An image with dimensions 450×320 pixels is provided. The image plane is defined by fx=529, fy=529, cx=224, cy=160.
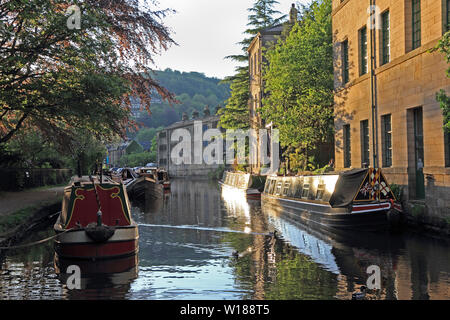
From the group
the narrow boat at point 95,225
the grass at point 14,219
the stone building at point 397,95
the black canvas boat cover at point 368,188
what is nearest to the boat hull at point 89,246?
the narrow boat at point 95,225

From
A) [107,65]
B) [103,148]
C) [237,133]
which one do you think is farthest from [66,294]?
[237,133]

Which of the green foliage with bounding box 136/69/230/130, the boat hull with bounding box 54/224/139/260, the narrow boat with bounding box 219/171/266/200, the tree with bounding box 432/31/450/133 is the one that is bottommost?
the boat hull with bounding box 54/224/139/260

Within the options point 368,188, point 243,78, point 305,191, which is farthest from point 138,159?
point 368,188

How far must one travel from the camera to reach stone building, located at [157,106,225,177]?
106 metres

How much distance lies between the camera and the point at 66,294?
10398mm

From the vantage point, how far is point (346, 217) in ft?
62.4

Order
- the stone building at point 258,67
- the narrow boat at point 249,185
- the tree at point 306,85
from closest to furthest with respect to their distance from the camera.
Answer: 1. the tree at point 306,85
2. the narrow boat at point 249,185
3. the stone building at point 258,67

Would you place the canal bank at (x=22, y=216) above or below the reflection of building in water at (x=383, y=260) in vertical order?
above

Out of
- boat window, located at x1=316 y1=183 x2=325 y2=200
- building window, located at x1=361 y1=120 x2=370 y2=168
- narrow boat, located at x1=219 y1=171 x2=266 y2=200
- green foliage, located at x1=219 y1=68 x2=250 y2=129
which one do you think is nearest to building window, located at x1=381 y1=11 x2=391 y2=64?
building window, located at x1=361 y1=120 x2=370 y2=168

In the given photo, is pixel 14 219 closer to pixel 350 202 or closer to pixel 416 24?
pixel 350 202

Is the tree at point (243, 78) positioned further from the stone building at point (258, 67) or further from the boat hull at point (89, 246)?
the boat hull at point (89, 246)

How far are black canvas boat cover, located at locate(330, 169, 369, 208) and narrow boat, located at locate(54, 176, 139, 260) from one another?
8337 mm

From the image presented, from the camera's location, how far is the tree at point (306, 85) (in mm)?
33344

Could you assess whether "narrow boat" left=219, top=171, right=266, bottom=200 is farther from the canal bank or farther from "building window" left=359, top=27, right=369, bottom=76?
the canal bank
